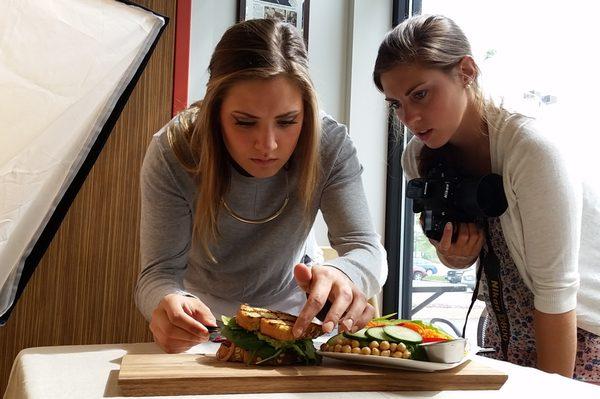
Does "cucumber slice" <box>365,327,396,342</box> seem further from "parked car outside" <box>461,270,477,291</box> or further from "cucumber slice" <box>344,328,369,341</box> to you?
"parked car outside" <box>461,270,477,291</box>

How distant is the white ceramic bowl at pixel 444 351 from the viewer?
0.72 meters

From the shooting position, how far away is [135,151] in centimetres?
181

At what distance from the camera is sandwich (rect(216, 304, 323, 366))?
2.45 feet

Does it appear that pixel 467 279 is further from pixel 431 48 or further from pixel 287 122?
pixel 287 122

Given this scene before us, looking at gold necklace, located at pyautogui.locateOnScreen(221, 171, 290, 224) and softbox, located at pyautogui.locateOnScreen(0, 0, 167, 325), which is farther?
gold necklace, located at pyautogui.locateOnScreen(221, 171, 290, 224)

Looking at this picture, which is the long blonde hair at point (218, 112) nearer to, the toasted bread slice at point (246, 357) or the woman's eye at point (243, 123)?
the woman's eye at point (243, 123)

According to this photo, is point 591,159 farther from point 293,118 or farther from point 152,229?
point 152,229

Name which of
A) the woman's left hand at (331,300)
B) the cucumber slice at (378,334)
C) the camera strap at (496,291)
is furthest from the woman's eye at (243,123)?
the camera strap at (496,291)

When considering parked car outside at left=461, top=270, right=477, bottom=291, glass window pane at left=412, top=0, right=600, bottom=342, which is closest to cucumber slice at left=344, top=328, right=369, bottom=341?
glass window pane at left=412, top=0, right=600, bottom=342

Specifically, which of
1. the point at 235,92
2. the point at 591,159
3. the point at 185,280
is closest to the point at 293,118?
the point at 235,92

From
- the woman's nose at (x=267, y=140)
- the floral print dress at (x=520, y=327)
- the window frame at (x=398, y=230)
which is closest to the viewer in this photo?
the woman's nose at (x=267, y=140)

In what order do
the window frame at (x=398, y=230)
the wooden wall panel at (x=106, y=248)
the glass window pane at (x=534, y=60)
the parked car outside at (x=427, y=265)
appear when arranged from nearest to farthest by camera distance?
1. the glass window pane at (x=534, y=60)
2. the wooden wall panel at (x=106, y=248)
3. the parked car outside at (x=427, y=265)
4. the window frame at (x=398, y=230)

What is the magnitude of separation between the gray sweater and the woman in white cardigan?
160mm

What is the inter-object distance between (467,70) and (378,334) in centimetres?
58
